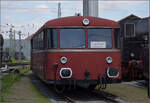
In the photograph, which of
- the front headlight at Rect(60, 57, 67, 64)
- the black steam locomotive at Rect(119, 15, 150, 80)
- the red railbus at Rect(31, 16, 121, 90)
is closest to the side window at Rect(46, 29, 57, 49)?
the red railbus at Rect(31, 16, 121, 90)

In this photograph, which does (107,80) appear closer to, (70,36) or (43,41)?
(70,36)

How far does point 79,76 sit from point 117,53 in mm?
1630

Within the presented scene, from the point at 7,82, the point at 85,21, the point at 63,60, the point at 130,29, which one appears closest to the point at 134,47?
the point at 130,29

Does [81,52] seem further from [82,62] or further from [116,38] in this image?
[116,38]

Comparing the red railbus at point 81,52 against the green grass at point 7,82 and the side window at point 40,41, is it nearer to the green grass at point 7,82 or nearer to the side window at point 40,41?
the side window at point 40,41

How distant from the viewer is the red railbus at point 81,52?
11758 mm

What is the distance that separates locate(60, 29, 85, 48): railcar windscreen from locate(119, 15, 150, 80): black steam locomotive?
20.8 feet

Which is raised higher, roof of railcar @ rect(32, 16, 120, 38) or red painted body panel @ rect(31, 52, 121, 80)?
roof of railcar @ rect(32, 16, 120, 38)

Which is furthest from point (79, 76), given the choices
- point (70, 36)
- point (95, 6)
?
point (95, 6)

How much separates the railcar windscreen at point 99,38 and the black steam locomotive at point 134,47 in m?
5.73

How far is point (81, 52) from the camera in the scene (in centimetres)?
1183

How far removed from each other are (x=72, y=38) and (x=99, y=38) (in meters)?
0.98

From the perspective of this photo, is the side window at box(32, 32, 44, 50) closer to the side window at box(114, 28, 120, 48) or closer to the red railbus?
the red railbus

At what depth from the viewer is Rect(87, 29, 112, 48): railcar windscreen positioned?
12.0 metres
